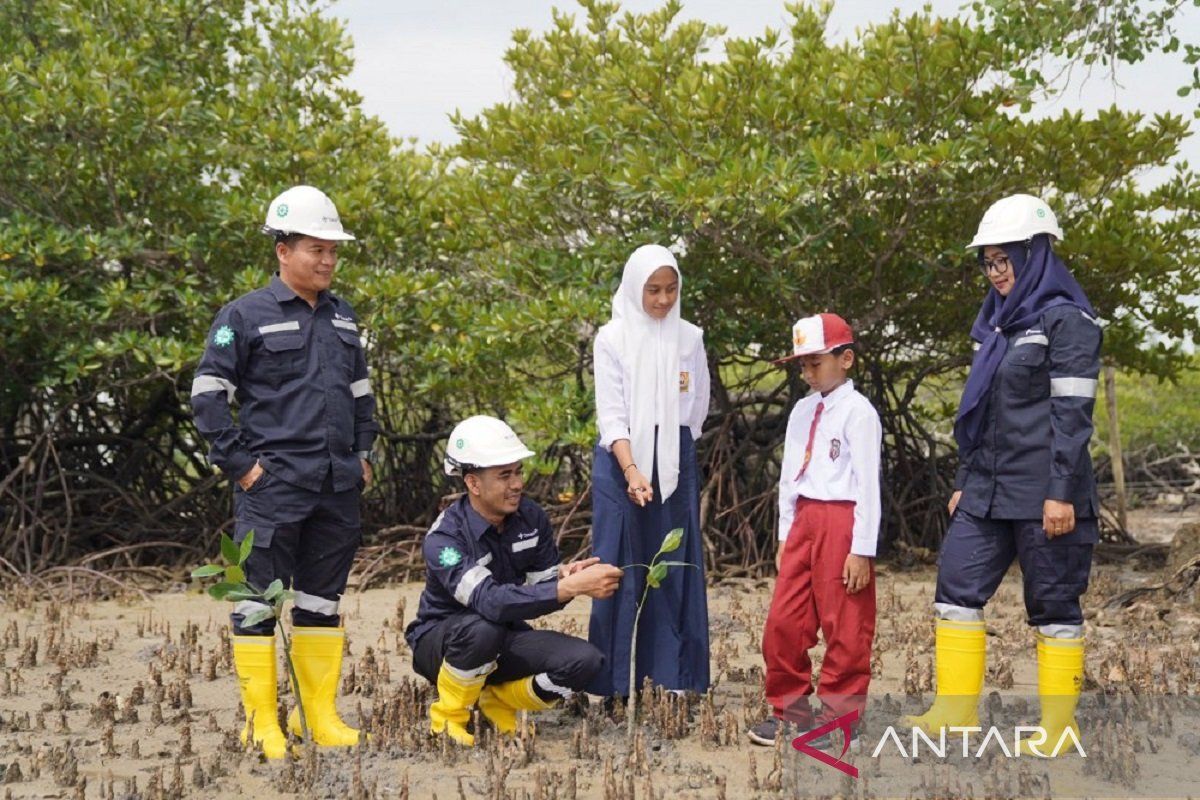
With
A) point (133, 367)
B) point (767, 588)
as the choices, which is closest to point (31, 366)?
point (133, 367)

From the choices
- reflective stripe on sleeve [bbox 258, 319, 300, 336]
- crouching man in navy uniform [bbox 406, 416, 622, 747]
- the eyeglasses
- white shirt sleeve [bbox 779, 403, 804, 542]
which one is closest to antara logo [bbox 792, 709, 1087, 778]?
white shirt sleeve [bbox 779, 403, 804, 542]

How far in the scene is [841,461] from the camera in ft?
13.7

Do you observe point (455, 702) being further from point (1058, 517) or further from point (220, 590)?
point (1058, 517)

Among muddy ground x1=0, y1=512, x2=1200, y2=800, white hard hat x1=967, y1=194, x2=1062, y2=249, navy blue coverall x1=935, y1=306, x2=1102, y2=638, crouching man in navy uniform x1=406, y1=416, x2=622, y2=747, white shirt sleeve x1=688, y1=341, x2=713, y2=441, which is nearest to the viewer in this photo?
muddy ground x1=0, y1=512, x2=1200, y2=800

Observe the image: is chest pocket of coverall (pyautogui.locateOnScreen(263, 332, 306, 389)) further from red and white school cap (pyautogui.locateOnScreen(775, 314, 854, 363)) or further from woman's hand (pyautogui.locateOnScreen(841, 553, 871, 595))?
woman's hand (pyautogui.locateOnScreen(841, 553, 871, 595))

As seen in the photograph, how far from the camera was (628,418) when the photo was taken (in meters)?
4.50

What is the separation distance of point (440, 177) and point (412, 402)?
5.13 ft

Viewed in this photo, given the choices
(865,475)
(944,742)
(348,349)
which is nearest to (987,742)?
(944,742)

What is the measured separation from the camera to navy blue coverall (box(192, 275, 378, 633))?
4.17 meters

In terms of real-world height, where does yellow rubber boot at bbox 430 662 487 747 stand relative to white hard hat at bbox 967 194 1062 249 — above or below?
below

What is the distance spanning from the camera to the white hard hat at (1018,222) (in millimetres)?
3959

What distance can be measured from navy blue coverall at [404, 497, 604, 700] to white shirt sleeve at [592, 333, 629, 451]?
0.36 meters

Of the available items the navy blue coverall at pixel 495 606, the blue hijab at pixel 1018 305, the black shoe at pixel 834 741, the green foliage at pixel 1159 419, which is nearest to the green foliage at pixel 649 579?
the navy blue coverall at pixel 495 606

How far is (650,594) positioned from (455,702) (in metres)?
0.75
